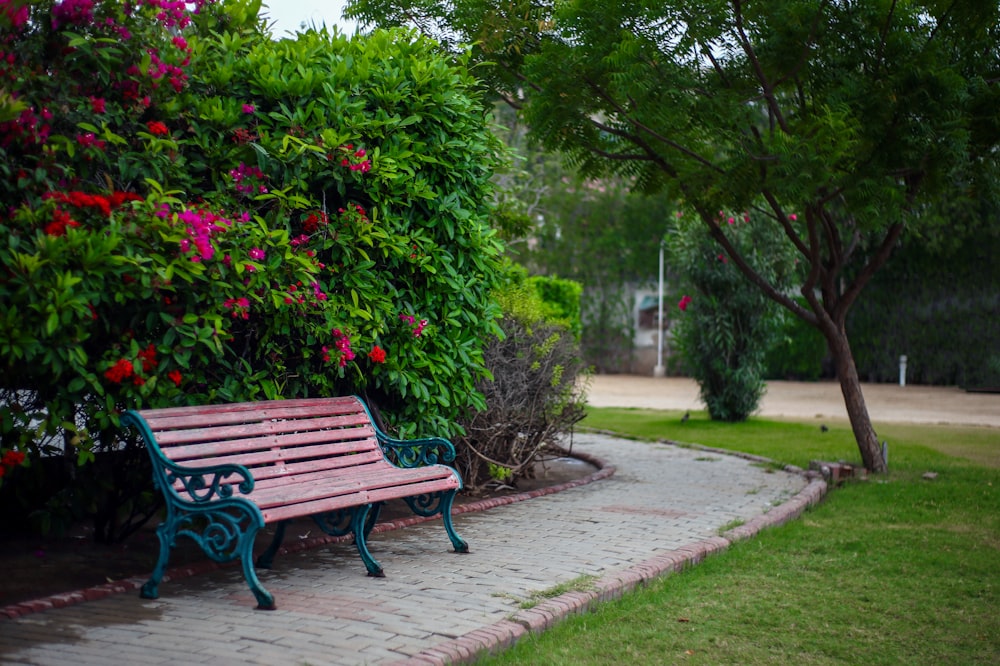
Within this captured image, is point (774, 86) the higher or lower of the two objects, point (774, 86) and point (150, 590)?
the higher

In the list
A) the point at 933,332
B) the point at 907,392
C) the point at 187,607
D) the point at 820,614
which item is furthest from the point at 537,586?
the point at 933,332

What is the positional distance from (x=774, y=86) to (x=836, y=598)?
568 cm

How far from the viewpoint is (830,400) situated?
21.8 metres

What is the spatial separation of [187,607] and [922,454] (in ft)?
32.7

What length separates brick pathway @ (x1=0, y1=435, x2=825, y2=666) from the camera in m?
4.25

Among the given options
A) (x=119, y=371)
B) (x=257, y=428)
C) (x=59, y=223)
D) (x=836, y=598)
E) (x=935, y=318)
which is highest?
(x=935, y=318)

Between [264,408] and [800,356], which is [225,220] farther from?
[800,356]

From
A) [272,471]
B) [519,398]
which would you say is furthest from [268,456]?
[519,398]

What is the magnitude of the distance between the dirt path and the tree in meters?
7.31

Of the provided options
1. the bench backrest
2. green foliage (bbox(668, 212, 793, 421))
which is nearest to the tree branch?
the bench backrest

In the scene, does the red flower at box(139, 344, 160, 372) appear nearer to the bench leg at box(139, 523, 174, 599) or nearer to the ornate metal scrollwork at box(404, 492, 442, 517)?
the bench leg at box(139, 523, 174, 599)

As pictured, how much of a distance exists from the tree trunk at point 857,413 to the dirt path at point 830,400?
18.4 feet

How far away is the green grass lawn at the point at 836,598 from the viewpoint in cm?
459

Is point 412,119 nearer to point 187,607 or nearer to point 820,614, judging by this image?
point 187,607
